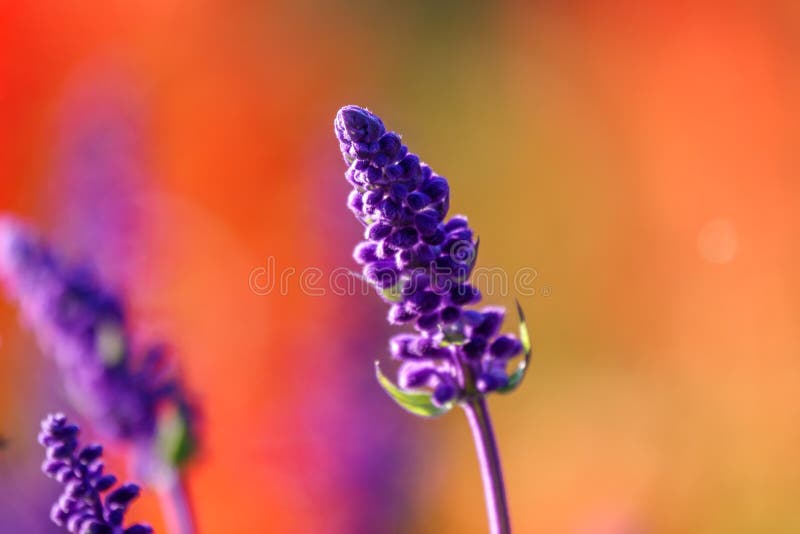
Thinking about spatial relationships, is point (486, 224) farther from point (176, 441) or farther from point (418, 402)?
point (418, 402)

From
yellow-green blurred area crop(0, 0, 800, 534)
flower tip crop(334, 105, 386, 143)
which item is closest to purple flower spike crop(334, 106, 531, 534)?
flower tip crop(334, 105, 386, 143)

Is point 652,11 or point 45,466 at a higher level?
point 652,11

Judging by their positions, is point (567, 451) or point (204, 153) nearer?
point (567, 451)

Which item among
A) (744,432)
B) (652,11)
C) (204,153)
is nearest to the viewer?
(744,432)

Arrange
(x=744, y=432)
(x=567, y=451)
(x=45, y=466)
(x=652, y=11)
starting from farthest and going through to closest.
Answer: (x=652, y=11)
(x=567, y=451)
(x=744, y=432)
(x=45, y=466)

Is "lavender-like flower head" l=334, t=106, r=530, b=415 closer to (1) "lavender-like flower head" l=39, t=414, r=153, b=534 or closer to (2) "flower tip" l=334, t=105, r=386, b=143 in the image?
(2) "flower tip" l=334, t=105, r=386, b=143

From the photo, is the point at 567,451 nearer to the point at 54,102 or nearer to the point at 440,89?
the point at 440,89

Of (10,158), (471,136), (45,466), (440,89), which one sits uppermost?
(440,89)

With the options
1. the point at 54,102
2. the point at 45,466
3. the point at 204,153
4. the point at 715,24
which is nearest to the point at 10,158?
the point at 54,102
